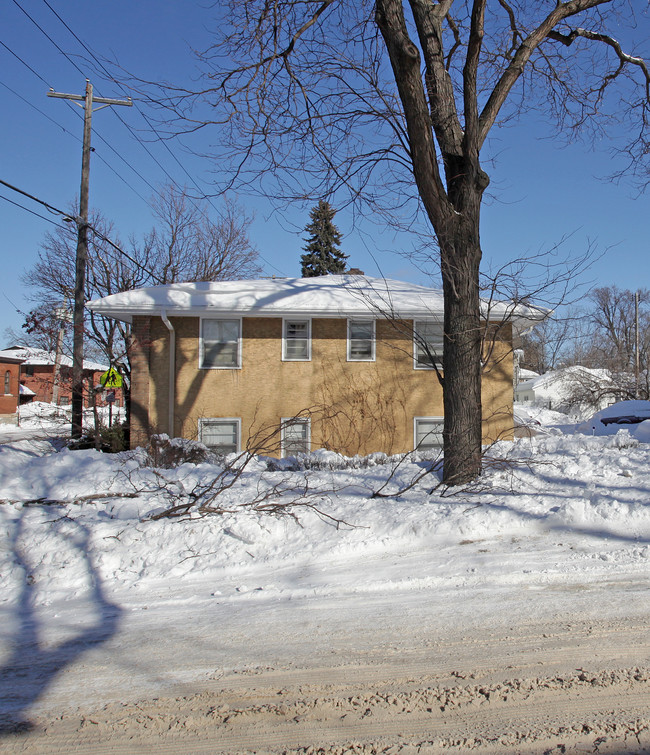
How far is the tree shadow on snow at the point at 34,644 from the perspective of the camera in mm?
3133

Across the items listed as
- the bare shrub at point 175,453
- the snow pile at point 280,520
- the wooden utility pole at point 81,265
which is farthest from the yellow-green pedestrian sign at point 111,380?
the snow pile at point 280,520

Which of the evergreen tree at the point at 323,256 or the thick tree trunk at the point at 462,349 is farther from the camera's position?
the evergreen tree at the point at 323,256

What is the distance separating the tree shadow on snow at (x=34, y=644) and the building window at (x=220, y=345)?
9562 millimetres

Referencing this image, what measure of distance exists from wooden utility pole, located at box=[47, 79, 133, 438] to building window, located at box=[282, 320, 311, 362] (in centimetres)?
564

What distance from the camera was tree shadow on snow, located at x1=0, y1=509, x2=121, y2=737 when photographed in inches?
123

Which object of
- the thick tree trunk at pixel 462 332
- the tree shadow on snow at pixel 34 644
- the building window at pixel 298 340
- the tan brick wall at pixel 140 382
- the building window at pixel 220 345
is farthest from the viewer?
the building window at pixel 298 340

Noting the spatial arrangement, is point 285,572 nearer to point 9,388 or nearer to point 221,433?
point 221,433

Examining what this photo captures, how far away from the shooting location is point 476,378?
7113mm

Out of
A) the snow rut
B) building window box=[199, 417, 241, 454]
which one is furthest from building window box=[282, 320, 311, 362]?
the snow rut

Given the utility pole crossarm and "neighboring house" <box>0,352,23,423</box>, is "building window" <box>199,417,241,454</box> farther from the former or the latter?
"neighboring house" <box>0,352,23,423</box>

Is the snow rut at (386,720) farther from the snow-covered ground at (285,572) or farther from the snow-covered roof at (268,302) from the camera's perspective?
the snow-covered roof at (268,302)

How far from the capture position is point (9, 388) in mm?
40844

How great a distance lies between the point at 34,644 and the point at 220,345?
442 inches

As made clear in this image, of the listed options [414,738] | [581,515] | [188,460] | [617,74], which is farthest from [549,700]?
[617,74]
